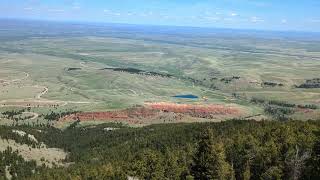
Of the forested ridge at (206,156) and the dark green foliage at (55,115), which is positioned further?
the dark green foliage at (55,115)

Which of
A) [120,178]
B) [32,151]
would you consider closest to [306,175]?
[120,178]

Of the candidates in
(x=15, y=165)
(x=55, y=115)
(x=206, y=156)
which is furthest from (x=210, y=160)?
(x=55, y=115)

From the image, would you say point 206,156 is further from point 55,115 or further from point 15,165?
point 55,115

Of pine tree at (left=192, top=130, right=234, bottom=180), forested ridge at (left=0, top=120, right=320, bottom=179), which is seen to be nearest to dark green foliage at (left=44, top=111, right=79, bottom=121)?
forested ridge at (left=0, top=120, right=320, bottom=179)

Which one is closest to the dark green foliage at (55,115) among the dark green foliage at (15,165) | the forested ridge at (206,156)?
the forested ridge at (206,156)

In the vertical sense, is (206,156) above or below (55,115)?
above

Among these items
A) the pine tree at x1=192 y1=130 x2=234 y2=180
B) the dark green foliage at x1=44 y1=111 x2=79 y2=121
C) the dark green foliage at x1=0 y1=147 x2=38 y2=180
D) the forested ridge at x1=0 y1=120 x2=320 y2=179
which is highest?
the pine tree at x1=192 y1=130 x2=234 y2=180

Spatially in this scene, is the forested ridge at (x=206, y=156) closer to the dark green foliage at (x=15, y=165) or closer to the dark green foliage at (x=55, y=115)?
the dark green foliage at (x=15, y=165)

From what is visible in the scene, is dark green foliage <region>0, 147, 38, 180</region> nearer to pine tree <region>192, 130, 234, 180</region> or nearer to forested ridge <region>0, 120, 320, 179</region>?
forested ridge <region>0, 120, 320, 179</region>

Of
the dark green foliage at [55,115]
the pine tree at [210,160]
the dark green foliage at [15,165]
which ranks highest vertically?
the pine tree at [210,160]
